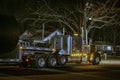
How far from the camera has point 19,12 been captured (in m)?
3.51

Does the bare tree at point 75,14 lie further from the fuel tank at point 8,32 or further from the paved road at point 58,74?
the fuel tank at point 8,32

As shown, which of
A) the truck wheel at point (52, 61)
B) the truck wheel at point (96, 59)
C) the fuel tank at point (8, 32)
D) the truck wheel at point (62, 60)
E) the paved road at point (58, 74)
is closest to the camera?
the fuel tank at point (8, 32)

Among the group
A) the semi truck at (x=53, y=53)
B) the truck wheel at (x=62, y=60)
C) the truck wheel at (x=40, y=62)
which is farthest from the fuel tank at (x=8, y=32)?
the truck wheel at (x=62, y=60)

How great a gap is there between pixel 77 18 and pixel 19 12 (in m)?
42.1

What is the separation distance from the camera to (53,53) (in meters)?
25.1

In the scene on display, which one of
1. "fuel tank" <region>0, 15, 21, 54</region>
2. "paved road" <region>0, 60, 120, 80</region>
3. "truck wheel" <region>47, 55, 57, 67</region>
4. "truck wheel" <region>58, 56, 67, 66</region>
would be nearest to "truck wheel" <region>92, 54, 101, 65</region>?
"truck wheel" <region>58, 56, 67, 66</region>

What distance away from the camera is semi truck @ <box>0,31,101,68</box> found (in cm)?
2261

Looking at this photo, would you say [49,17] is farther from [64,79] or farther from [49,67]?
[64,79]

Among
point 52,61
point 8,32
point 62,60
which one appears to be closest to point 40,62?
point 52,61

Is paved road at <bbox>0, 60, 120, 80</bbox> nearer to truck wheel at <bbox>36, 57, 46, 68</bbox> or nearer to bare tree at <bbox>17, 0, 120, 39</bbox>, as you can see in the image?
truck wheel at <bbox>36, 57, 46, 68</bbox>

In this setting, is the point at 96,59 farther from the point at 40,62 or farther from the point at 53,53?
the point at 40,62

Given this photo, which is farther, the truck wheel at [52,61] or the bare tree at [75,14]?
the bare tree at [75,14]

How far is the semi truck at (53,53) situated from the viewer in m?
22.6

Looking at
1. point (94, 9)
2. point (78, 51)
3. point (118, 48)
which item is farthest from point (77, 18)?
point (118, 48)
